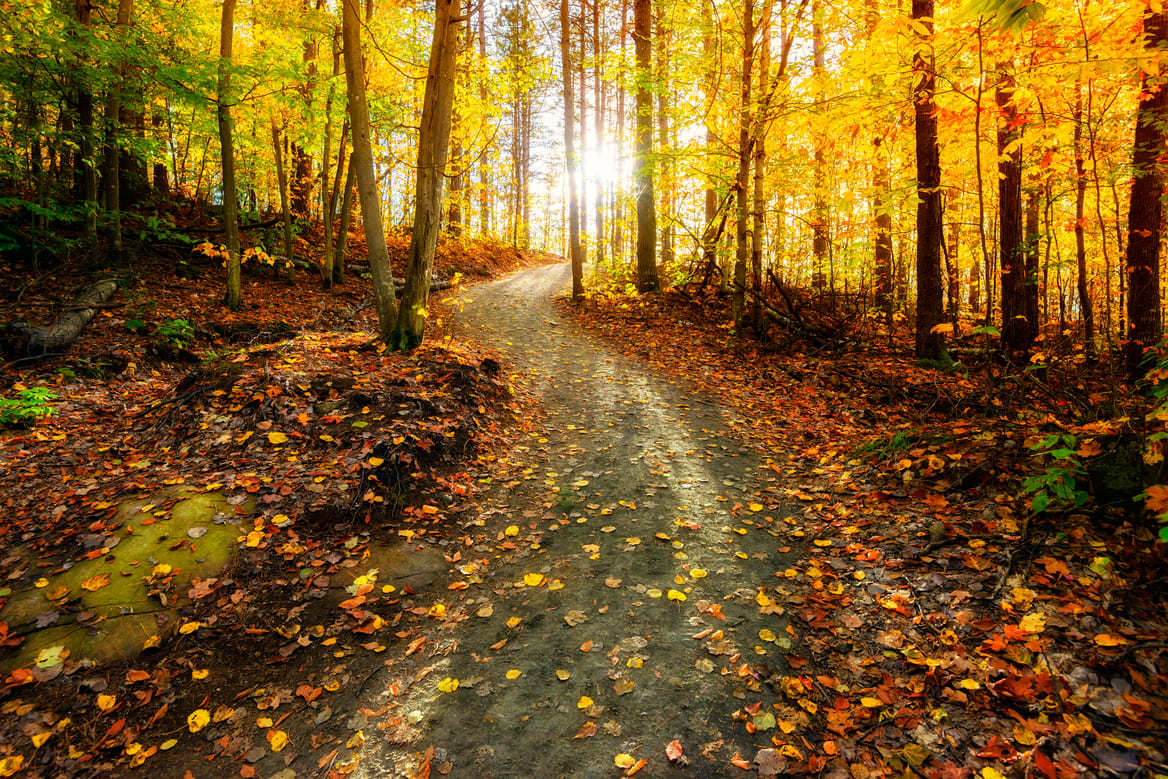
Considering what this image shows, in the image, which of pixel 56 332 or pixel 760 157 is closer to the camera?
pixel 56 332

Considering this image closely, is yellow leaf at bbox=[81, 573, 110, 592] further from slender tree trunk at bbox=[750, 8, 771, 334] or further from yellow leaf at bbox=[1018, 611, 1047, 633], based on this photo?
slender tree trunk at bbox=[750, 8, 771, 334]

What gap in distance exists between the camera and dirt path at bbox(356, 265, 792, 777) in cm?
274

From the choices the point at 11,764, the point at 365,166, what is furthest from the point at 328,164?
the point at 11,764

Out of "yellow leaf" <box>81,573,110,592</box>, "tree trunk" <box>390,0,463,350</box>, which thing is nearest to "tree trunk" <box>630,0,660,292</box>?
"tree trunk" <box>390,0,463,350</box>

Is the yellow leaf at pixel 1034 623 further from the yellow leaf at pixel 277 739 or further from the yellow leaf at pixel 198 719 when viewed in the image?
the yellow leaf at pixel 198 719

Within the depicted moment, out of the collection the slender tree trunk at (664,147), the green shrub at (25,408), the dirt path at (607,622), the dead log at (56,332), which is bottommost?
the dirt path at (607,622)

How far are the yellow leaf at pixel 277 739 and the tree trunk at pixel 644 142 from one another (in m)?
10.6

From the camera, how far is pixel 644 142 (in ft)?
41.0

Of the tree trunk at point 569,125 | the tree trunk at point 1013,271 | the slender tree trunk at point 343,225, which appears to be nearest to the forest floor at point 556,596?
the tree trunk at point 1013,271

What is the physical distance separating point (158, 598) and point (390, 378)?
3437 mm

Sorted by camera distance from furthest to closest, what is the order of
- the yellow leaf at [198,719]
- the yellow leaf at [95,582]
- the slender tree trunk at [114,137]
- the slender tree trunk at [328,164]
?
the slender tree trunk at [328,164], the slender tree trunk at [114,137], the yellow leaf at [95,582], the yellow leaf at [198,719]

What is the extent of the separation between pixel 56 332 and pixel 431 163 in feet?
20.6

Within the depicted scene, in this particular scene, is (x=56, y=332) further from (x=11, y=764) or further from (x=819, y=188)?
(x=819, y=188)

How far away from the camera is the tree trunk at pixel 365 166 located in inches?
279
